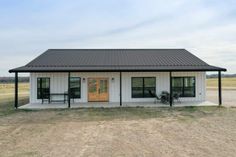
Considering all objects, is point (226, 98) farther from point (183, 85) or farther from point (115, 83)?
point (115, 83)

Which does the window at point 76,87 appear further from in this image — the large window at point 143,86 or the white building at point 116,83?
the large window at point 143,86

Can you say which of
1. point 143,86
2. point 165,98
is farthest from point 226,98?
point 143,86

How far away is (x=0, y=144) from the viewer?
288 inches

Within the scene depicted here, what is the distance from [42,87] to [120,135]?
10.9 meters

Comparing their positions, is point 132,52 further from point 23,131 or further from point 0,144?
point 0,144

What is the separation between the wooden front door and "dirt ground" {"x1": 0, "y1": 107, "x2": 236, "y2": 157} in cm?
556

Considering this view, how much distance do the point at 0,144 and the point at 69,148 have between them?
6.99 feet

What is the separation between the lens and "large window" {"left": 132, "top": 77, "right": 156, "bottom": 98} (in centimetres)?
1809

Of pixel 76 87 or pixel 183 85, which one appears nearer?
pixel 76 87

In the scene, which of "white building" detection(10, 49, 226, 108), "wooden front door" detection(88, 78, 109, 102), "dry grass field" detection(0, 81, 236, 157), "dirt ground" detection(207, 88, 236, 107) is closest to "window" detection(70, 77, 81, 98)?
"white building" detection(10, 49, 226, 108)

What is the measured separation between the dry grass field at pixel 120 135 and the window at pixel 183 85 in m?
5.68

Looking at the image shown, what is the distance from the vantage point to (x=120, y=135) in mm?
8414

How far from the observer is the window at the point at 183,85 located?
18.4m

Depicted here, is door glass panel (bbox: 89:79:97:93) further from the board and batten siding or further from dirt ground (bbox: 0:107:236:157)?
dirt ground (bbox: 0:107:236:157)
